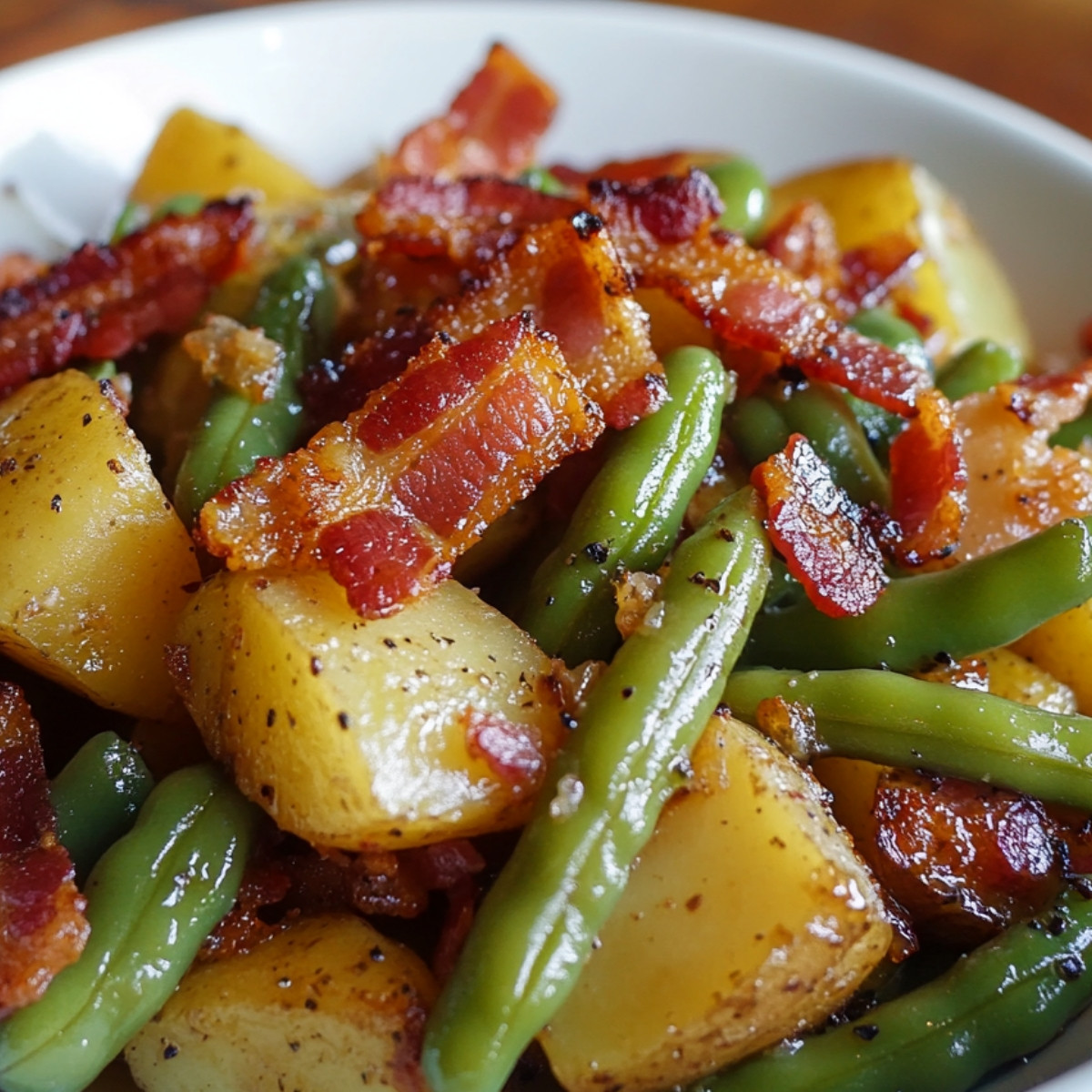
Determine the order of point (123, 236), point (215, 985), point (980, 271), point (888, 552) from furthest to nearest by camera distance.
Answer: point (980, 271) < point (123, 236) < point (888, 552) < point (215, 985)

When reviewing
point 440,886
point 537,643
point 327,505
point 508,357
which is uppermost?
point 508,357

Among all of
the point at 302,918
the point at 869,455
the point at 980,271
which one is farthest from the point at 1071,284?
the point at 302,918

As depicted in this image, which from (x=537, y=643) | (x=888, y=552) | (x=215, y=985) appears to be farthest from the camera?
(x=888, y=552)

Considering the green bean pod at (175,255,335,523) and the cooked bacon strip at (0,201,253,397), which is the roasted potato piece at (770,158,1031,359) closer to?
the green bean pod at (175,255,335,523)

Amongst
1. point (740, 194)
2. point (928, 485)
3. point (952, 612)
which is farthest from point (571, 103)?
point (952, 612)

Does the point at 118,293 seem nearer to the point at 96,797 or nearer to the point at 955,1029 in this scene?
the point at 96,797

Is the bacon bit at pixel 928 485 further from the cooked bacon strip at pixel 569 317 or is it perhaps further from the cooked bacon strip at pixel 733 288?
the cooked bacon strip at pixel 569 317

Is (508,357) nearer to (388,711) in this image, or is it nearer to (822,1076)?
(388,711)
